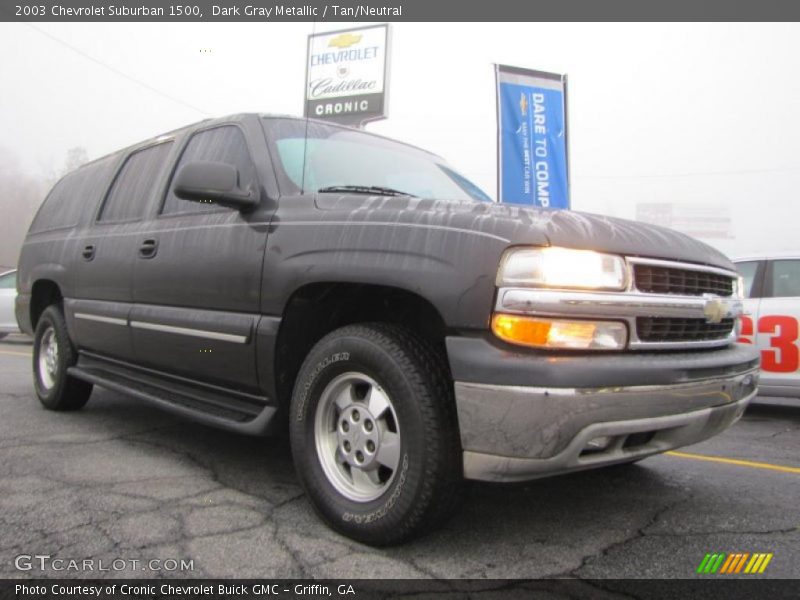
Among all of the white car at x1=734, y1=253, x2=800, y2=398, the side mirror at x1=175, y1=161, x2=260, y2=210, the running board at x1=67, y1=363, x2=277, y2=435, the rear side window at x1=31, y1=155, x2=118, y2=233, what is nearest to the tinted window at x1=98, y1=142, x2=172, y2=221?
the rear side window at x1=31, y1=155, x2=118, y2=233

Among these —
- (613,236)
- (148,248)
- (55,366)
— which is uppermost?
(613,236)

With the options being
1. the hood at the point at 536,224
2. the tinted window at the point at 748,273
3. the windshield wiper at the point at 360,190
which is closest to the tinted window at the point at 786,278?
the tinted window at the point at 748,273

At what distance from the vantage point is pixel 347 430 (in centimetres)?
255

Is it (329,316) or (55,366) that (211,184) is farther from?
(55,366)

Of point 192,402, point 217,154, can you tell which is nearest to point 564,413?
point 192,402

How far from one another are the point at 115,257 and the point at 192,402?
1.28m

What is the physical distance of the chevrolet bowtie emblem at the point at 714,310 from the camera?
2.53 metres

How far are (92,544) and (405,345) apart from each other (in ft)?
4.52

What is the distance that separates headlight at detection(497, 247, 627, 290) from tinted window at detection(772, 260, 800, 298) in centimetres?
458

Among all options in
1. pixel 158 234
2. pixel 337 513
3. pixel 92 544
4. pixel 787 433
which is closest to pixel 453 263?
pixel 337 513

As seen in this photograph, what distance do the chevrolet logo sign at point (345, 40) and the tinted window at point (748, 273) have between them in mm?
17667

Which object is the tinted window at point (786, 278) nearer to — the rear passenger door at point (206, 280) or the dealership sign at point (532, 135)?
the rear passenger door at point (206, 280)

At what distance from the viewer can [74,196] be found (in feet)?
16.7

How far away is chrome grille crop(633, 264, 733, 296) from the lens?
2.32m
